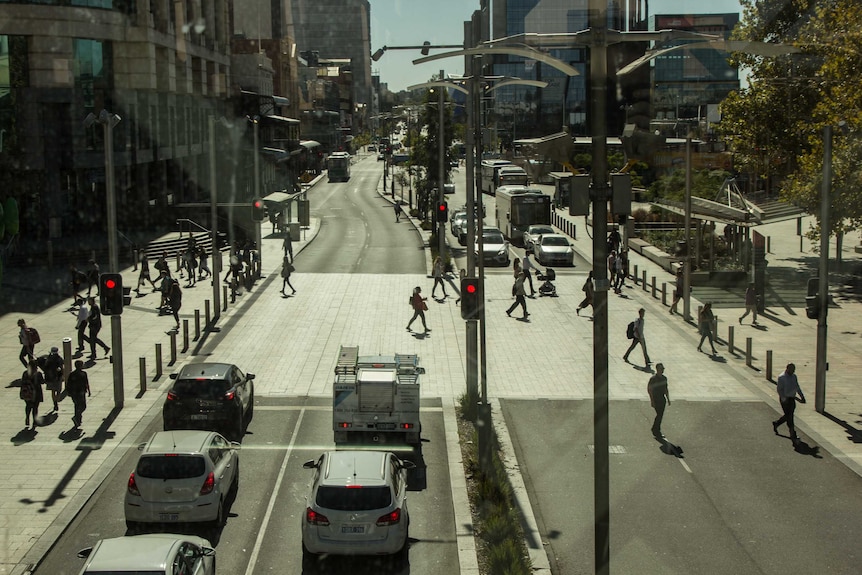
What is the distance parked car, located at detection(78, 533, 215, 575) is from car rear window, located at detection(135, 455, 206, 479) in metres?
2.92

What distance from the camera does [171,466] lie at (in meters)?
14.8

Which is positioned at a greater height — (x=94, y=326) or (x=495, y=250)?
(x=495, y=250)

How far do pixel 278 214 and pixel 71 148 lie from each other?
14.4m

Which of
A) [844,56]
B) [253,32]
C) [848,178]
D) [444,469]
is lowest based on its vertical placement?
[444,469]

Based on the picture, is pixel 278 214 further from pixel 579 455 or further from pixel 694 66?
pixel 694 66

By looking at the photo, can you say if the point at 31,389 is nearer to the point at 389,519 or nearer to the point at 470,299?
the point at 470,299

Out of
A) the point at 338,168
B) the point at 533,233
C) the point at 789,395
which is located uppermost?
the point at 338,168

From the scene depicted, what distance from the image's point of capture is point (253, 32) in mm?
108938

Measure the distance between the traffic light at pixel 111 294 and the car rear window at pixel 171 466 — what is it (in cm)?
781

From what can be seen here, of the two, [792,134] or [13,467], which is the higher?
[792,134]

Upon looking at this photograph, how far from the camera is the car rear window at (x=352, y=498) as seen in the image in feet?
44.2

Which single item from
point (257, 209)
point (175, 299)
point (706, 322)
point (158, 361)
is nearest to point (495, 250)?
point (257, 209)

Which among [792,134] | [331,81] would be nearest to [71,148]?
[792,134]

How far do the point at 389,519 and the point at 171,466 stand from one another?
3.57 metres
